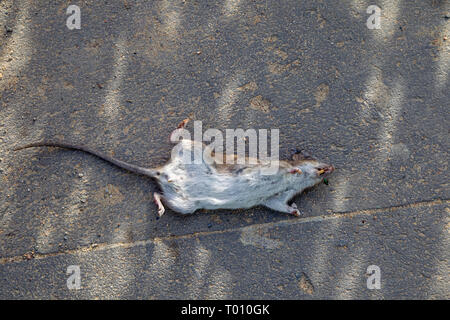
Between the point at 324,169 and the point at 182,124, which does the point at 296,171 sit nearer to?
the point at 324,169

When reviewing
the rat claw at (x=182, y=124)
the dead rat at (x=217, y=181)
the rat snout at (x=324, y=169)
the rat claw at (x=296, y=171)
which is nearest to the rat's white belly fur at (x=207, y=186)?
the dead rat at (x=217, y=181)

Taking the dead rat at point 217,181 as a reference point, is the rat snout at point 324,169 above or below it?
above

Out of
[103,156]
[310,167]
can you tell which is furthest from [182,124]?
[310,167]

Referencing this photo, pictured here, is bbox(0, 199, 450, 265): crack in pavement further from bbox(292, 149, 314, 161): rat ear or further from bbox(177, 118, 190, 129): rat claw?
bbox(177, 118, 190, 129): rat claw

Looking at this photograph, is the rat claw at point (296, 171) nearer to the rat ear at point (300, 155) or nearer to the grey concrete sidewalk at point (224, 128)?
the rat ear at point (300, 155)

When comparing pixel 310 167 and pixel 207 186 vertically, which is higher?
pixel 310 167

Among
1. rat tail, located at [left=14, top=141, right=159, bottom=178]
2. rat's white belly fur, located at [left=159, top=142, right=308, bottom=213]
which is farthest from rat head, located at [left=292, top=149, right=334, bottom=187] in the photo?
rat tail, located at [left=14, top=141, right=159, bottom=178]

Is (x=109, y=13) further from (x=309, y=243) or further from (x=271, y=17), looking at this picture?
(x=309, y=243)
